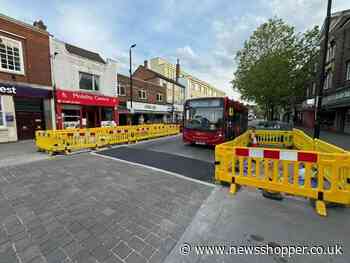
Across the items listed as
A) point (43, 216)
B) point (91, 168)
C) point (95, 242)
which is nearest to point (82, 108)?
point (91, 168)

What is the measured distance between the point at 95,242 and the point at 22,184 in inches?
Answer: 137

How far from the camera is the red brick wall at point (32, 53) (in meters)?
11.0

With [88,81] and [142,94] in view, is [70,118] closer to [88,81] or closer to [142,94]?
[88,81]

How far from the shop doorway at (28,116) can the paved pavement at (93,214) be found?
898cm

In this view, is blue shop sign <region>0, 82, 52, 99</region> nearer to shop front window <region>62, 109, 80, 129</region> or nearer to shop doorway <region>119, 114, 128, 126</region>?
A: shop front window <region>62, 109, 80, 129</region>

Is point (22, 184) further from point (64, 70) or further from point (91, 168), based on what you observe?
point (64, 70)

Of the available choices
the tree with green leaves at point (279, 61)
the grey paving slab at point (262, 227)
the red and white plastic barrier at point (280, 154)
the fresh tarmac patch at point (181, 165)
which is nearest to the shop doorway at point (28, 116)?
the fresh tarmac patch at point (181, 165)

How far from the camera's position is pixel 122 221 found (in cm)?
284

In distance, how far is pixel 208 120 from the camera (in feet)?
30.6

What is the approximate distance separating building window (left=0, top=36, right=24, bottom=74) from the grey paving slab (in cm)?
1498

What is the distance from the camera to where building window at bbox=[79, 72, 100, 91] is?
1559cm

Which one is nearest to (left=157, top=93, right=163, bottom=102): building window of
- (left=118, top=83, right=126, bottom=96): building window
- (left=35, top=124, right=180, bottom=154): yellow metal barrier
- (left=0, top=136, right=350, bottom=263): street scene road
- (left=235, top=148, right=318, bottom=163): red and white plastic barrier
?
(left=118, top=83, right=126, bottom=96): building window

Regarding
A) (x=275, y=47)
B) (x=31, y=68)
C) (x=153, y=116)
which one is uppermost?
(x=275, y=47)

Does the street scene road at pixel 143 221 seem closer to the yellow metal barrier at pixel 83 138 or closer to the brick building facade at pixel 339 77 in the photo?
the yellow metal barrier at pixel 83 138
